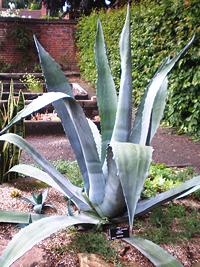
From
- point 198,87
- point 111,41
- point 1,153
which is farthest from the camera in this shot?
point 111,41

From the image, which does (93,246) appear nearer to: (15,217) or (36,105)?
(15,217)

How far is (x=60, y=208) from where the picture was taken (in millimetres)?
2830

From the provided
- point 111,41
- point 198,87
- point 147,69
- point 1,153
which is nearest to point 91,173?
point 1,153

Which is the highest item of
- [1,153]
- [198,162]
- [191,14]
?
[191,14]

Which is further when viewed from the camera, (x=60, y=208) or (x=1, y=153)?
(x=1, y=153)

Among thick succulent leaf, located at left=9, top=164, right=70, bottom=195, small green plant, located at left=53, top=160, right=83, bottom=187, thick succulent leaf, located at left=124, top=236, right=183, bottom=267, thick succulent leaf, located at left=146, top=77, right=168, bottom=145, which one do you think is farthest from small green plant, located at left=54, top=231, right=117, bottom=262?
small green plant, located at left=53, top=160, right=83, bottom=187

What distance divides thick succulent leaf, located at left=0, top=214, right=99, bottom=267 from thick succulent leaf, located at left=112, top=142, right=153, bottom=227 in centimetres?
55

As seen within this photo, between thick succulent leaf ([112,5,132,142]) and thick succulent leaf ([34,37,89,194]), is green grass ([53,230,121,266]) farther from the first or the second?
thick succulent leaf ([112,5,132,142])

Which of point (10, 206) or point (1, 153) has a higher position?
point (1, 153)

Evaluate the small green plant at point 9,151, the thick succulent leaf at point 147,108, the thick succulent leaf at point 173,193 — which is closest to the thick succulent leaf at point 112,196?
the thick succulent leaf at point 173,193

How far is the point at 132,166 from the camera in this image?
1829 millimetres

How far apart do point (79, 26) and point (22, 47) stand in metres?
2.19

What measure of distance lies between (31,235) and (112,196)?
511mm

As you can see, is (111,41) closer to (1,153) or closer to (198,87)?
(198,87)
